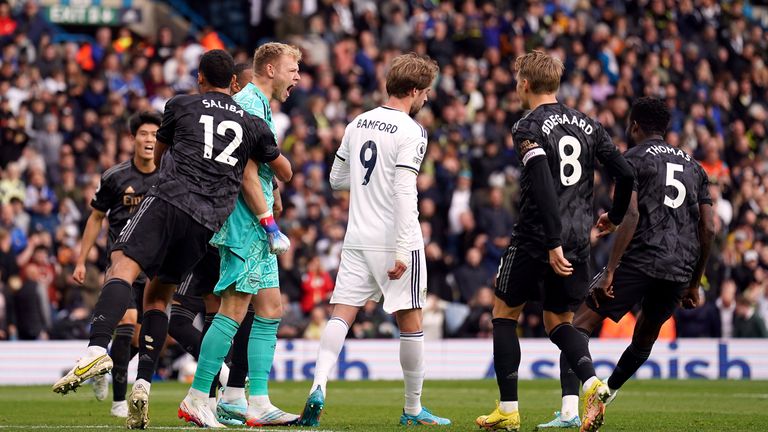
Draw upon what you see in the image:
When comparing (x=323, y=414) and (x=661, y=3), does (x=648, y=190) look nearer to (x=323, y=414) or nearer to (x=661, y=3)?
(x=323, y=414)

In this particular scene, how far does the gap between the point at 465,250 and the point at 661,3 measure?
1028cm

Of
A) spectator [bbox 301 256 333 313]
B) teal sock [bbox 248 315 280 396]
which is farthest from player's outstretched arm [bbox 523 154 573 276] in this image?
spectator [bbox 301 256 333 313]

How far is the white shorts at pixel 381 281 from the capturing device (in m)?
8.80

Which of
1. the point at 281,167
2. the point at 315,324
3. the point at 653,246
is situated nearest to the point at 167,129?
the point at 281,167

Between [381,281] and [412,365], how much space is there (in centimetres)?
68

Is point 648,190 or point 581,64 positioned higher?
point 581,64

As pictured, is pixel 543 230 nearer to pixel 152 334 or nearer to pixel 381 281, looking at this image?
pixel 381 281

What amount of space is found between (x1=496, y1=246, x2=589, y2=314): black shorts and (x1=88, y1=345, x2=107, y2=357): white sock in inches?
105

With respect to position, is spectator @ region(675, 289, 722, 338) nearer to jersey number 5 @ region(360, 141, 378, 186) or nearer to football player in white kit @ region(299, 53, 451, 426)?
football player in white kit @ region(299, 53, 451, 426)

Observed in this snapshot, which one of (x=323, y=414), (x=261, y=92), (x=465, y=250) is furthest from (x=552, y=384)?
(x=261, y=92)

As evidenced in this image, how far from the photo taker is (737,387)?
50.6 ft

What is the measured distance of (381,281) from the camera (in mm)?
8828

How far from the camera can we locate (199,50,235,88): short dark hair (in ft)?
28.0

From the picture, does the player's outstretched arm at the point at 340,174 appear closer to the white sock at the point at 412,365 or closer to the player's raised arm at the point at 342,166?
the player's raised arm at the point at 342,166
